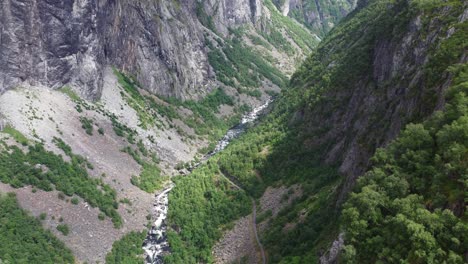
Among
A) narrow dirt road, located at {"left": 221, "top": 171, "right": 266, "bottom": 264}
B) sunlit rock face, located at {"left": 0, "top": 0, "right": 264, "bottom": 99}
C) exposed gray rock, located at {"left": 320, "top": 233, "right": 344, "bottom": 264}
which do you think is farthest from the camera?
sunlit rock face, located at {"left": 0, "top": 0, "right": 264, "bottom": 99}

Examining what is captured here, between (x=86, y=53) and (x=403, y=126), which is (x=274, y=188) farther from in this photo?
(x=86, y=53)

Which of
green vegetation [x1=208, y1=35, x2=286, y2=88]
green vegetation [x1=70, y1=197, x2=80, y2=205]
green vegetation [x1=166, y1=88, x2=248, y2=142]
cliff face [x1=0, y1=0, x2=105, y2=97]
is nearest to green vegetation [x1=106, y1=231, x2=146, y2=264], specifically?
green vegetation [x1=70, y1=197, x2=80, y2=205]

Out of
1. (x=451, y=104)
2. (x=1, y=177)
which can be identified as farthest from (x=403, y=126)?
(x=1, y=177)

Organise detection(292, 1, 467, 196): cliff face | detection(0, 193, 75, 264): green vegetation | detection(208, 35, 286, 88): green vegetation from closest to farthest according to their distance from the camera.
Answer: detection(292, 1, 467, 196): cliff face
detection(0, 193, 75, 264): green vegetation
detection(208, 35, 286, 88): green vegetation

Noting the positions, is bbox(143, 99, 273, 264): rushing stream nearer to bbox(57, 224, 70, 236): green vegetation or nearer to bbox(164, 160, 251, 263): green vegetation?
bbox(164, 160, 251, 263): green vegetation

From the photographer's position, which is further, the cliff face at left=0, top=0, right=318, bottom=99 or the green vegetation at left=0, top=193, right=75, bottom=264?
the cliff face at left=0, top=0, right=318, bottom=99

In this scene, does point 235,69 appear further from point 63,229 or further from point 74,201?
point 63,229

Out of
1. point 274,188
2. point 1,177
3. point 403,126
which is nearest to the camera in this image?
point 403,126
